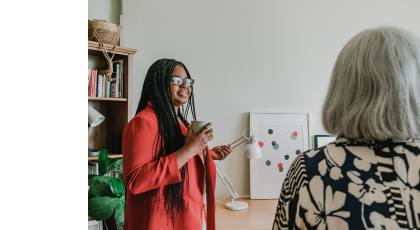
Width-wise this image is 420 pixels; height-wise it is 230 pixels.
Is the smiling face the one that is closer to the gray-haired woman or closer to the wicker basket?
the gray-haired woman

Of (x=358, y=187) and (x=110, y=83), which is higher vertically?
(x=110, y=83)

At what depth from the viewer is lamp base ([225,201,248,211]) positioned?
1964 mm

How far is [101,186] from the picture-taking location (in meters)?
1.52

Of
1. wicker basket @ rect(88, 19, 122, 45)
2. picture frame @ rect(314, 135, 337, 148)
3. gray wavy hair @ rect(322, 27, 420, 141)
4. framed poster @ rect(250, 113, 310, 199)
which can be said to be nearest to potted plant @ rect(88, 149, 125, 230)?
wicker basket @ rect(88, 19, 122, 45)

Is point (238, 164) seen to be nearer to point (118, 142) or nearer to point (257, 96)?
A: point (257, 96)

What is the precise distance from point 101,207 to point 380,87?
144cm

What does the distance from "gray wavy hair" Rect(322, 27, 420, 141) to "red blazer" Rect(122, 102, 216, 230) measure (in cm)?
59

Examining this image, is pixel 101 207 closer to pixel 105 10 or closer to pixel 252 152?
pixel 252 152

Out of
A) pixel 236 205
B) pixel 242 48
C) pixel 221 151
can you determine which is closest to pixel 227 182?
pixel 236 205

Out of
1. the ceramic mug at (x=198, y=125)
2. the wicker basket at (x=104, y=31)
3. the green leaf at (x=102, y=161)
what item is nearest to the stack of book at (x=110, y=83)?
the wicker basket at (x=104, y=31)

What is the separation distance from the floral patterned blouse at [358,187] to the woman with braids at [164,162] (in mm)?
493

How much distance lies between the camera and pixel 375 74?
513 millimetres

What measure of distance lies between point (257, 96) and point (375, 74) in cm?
179
